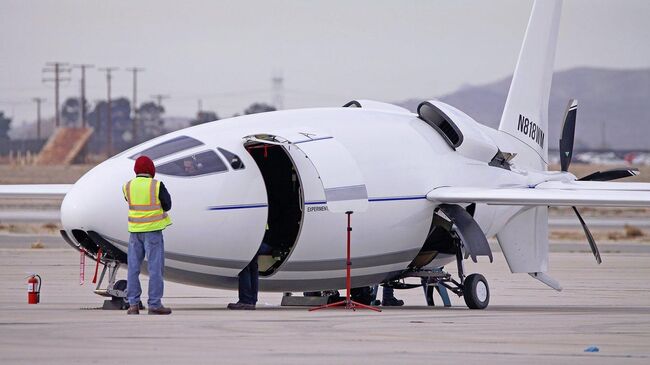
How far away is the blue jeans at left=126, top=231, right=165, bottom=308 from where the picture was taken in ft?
62.1

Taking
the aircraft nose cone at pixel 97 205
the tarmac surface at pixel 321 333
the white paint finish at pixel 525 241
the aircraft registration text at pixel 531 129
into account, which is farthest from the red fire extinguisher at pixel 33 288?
the aircraft registration text at pixel 531 129

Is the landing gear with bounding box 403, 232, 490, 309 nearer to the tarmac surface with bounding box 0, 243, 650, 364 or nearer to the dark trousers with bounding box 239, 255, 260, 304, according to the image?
the tarmac surface with bounding box 0, 243, 650, 364

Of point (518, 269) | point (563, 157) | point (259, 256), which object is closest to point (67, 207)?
point (259, 256)

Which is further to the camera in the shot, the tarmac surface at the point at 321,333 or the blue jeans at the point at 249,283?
the blue jeans at the point at 249,283

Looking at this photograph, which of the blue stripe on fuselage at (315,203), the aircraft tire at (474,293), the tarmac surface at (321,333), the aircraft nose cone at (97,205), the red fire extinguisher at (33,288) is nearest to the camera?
the tarmac surface at (321,333)

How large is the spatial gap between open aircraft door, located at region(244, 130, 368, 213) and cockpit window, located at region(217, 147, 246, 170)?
1.35 ft

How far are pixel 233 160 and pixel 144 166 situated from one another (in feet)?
6.88

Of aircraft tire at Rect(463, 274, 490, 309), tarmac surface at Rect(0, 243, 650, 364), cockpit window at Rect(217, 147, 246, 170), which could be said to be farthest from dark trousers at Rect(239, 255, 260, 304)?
aircraft tire at Rect(463, 274, 490, 309)

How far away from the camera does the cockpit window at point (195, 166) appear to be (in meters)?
20.0

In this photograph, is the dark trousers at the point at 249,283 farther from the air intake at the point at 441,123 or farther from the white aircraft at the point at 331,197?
the air intake at the point at 441,123

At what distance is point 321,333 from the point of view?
16562mm

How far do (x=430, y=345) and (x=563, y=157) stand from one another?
1433 centimetres

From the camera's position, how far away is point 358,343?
1542 cm

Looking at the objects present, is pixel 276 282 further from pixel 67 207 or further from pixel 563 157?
pixel 563 157
